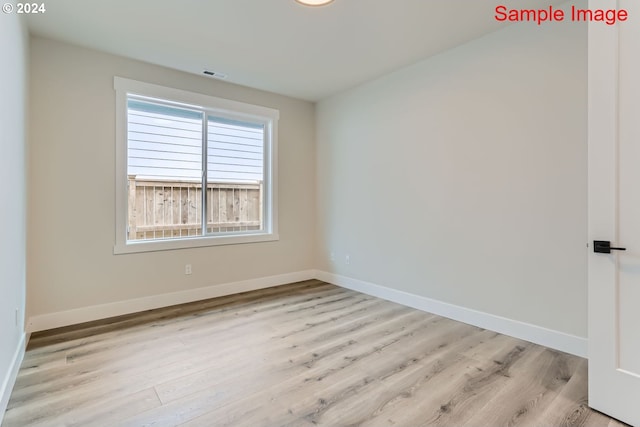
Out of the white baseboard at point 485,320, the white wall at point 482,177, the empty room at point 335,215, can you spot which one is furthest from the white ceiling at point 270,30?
the white baseboard at point 485,320

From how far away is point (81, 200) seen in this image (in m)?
3.18

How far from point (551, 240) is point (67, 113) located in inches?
179

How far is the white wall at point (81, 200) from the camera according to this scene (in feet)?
9.75

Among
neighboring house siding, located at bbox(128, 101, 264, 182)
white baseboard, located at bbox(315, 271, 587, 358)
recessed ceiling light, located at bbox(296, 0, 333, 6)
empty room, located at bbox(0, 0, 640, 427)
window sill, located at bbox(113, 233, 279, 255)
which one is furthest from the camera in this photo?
neighboring house siding, located at bbox(128, 101, 264, 182)

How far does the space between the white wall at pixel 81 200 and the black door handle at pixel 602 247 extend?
12.3 ft

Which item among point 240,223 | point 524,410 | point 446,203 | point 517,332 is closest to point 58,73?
point 240,223

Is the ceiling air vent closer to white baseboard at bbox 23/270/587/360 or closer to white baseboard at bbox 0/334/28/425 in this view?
white baseboard at bbox 23/270/587/360

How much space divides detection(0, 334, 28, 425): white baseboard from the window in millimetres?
1151

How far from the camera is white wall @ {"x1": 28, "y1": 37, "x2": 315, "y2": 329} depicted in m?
2.97

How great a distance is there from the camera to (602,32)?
5.79 ft

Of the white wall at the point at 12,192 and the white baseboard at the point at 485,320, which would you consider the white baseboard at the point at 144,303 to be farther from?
the white baseboard at the point at 485,320

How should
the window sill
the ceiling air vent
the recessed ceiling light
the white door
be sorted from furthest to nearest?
the ceiling air vent < the window sill < the recessed ceiling light < the white door

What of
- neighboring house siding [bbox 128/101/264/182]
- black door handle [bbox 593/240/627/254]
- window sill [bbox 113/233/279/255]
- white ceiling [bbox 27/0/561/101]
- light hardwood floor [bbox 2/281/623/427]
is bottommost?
light hardwood floor [bbox 2/281/623/427]

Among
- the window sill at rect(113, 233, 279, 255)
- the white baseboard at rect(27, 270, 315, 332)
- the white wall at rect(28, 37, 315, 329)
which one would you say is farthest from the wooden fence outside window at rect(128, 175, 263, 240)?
the white baseboard at rect(27, 270, 315, 332)
